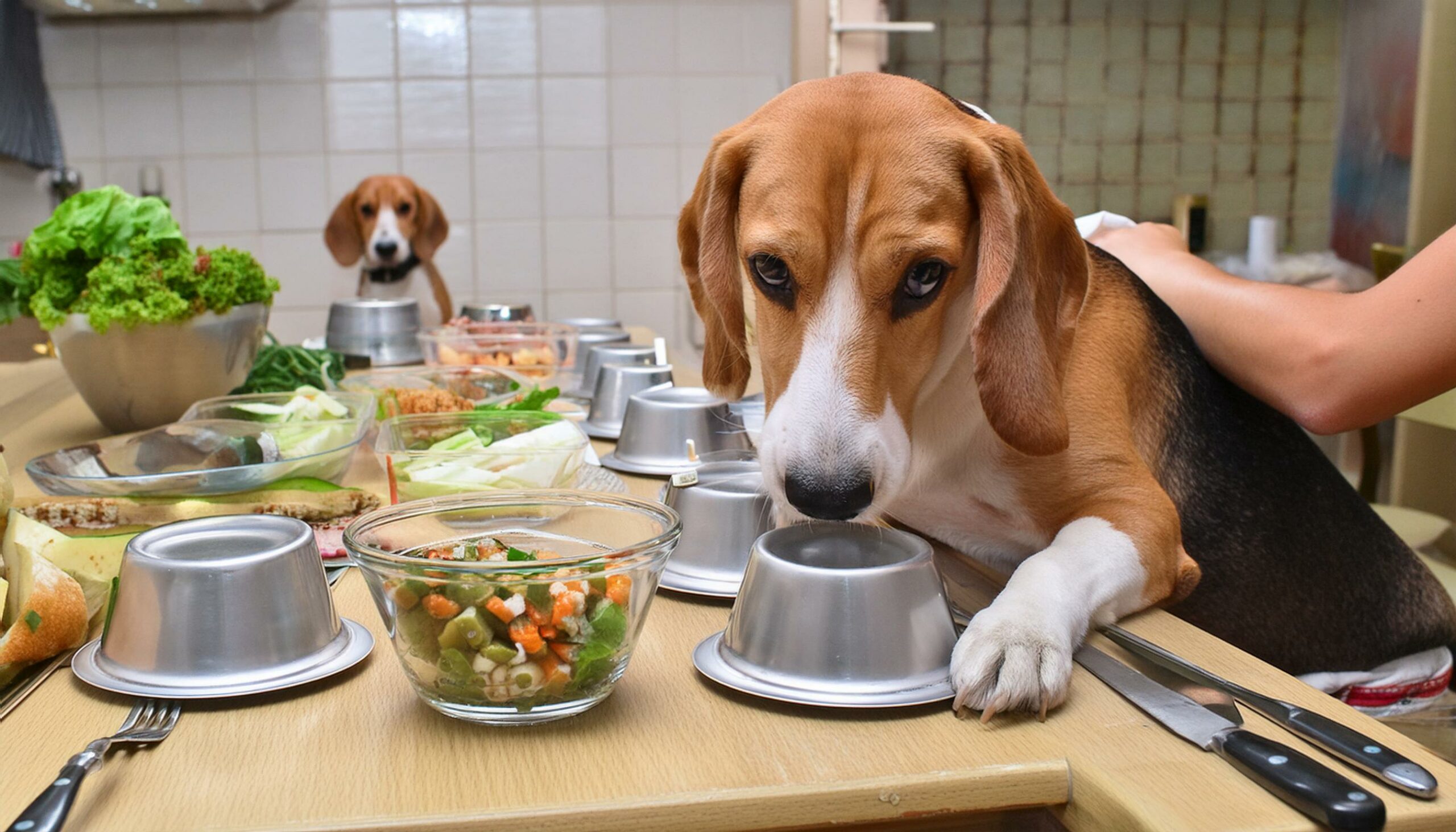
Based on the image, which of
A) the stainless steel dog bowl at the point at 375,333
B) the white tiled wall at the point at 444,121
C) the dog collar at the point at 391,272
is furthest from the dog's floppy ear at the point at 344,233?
the stainless steel dog bowl at the point at 375,333

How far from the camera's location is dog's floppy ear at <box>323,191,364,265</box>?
4.14 metres

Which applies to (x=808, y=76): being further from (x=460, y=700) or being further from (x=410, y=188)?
(x=460, y=700)

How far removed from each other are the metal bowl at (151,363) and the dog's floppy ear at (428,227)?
2.51 metres

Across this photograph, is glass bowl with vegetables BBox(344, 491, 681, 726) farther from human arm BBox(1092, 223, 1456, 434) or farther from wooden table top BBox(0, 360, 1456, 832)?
human arm BBox(1092, 223, 1456, 434)

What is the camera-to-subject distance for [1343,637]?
51.9 inches

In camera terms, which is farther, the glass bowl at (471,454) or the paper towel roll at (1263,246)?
the paper towel roll at (1263,246)

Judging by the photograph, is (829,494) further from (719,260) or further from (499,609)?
(719,260)

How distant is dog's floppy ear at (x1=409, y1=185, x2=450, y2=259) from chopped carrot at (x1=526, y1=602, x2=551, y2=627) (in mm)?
3635

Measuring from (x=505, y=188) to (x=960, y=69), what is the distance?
1.95 meters

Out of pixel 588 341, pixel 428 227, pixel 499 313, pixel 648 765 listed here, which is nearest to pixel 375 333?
pixel 499 313

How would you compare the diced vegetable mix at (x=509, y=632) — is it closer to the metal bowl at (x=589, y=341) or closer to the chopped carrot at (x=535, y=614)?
the chopped carrot at (x=535, y=614)

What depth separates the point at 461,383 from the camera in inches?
67.2

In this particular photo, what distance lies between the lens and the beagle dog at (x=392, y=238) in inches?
159

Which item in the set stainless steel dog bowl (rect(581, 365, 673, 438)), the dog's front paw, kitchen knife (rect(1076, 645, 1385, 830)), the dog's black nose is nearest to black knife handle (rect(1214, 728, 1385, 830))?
kitchen knife (rect(1076, 645, 1385, 830))
